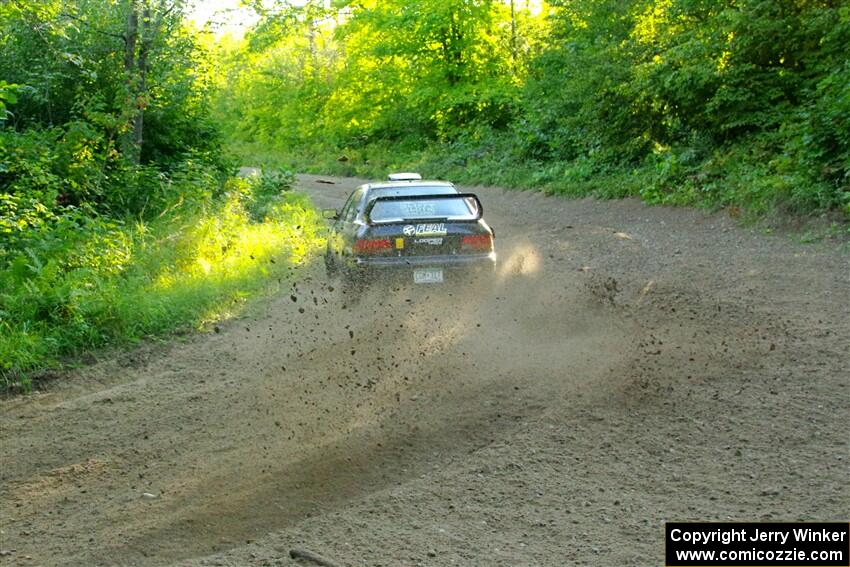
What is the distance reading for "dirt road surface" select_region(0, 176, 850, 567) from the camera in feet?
16.3

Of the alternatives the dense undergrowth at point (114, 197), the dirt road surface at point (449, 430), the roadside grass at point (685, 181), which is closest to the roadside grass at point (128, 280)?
the dense undergrowth at point (114, 197)

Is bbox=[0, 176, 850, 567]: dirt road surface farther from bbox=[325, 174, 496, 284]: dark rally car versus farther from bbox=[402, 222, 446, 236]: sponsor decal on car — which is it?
bbox=[402, 222, 446, 236]: sponsor decal on car

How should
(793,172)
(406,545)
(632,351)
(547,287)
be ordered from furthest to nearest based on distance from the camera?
1. (793,172)
2. (547,287)
3. (632,351)
4. (406,545)

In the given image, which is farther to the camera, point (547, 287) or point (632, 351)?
point (547, 287)

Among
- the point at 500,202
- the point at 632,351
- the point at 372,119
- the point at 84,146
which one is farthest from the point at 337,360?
the point at 372,119

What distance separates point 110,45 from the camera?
16.4 metres

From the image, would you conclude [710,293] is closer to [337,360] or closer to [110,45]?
[337,360]

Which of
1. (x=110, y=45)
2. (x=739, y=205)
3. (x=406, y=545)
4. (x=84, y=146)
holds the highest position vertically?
(x=110, y=45)

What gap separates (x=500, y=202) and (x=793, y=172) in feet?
34.4

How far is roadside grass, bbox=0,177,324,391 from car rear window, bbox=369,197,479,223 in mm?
2493

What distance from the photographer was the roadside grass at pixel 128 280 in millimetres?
9430

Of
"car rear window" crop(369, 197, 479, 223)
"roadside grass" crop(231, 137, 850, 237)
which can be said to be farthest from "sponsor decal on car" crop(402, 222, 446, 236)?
"roadside grass" crop(231, 137, 850, 237)

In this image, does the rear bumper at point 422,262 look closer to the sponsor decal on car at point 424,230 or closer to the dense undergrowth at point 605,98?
the sponsor decal on car at point 424,230

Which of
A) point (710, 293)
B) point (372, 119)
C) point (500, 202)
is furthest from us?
point (372, 119)
